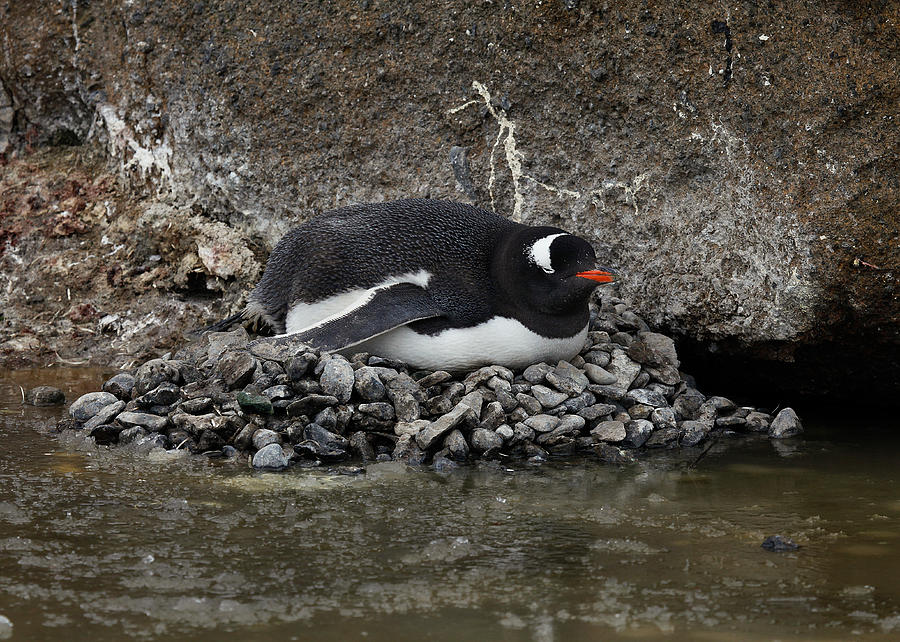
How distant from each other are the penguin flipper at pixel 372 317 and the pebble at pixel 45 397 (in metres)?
1.06

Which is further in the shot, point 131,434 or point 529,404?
point 529,404

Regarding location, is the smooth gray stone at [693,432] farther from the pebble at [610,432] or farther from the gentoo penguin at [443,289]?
the gentoo penguin at [443,289]

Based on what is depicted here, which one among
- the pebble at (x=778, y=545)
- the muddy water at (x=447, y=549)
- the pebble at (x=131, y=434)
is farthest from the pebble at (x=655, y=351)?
the pebble at (x=131, y=434)

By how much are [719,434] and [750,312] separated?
536 mm

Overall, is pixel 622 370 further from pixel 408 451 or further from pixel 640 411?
pixel 408 451

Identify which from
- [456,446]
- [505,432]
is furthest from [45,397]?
[505,432]

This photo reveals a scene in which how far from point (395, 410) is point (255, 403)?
479 millimetres

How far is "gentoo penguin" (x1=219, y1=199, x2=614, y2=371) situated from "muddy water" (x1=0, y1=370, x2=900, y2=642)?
65 centimetres

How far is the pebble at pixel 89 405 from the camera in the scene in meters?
Answer: 3.94

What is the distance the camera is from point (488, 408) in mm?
3773

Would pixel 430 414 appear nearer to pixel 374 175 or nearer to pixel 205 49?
pixel 374 175

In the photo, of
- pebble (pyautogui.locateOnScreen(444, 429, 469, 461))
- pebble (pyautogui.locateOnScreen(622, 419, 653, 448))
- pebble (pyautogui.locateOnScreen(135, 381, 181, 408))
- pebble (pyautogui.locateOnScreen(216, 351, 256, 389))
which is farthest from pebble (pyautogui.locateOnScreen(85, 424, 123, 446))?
pebble (pyautogui.locateOnScreen(622, 419, 653, 448))

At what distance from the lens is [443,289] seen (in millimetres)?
4156

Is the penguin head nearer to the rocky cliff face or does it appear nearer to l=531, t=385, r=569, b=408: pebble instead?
l=531, t=385, r=569, b=408: pebble
